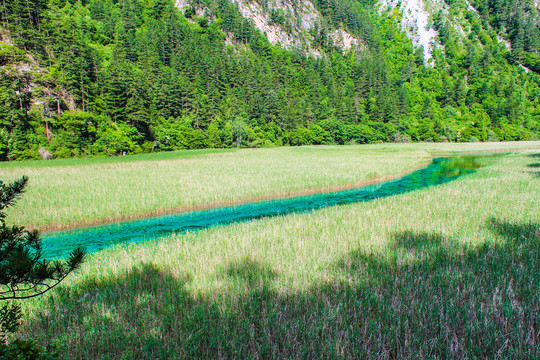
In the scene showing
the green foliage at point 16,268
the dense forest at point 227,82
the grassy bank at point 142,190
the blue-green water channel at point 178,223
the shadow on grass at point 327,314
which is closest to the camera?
the green foliage at point 16,268

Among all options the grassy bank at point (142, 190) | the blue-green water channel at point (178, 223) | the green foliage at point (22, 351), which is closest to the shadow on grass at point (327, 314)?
the green foliage at point (22, 351)

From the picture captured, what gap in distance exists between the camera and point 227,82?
329ft

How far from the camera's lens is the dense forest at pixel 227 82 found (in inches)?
2030

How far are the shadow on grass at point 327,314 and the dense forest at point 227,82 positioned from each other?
4982 cm

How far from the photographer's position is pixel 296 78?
417 ft

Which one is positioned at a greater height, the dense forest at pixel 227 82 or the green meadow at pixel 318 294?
the dense forest at pixel 227 82

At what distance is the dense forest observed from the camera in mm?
51562

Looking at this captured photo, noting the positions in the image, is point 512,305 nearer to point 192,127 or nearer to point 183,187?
point 183,187

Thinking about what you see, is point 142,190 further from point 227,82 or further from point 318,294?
point 227,82

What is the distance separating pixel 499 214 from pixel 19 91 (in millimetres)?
63544

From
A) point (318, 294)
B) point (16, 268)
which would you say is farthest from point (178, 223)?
point (16, 268)

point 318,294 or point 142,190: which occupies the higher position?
point 142,190

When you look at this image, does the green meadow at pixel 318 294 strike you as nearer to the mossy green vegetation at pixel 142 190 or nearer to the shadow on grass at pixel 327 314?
the shadow on grass at pixel 327 314

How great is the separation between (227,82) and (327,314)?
10451cm
